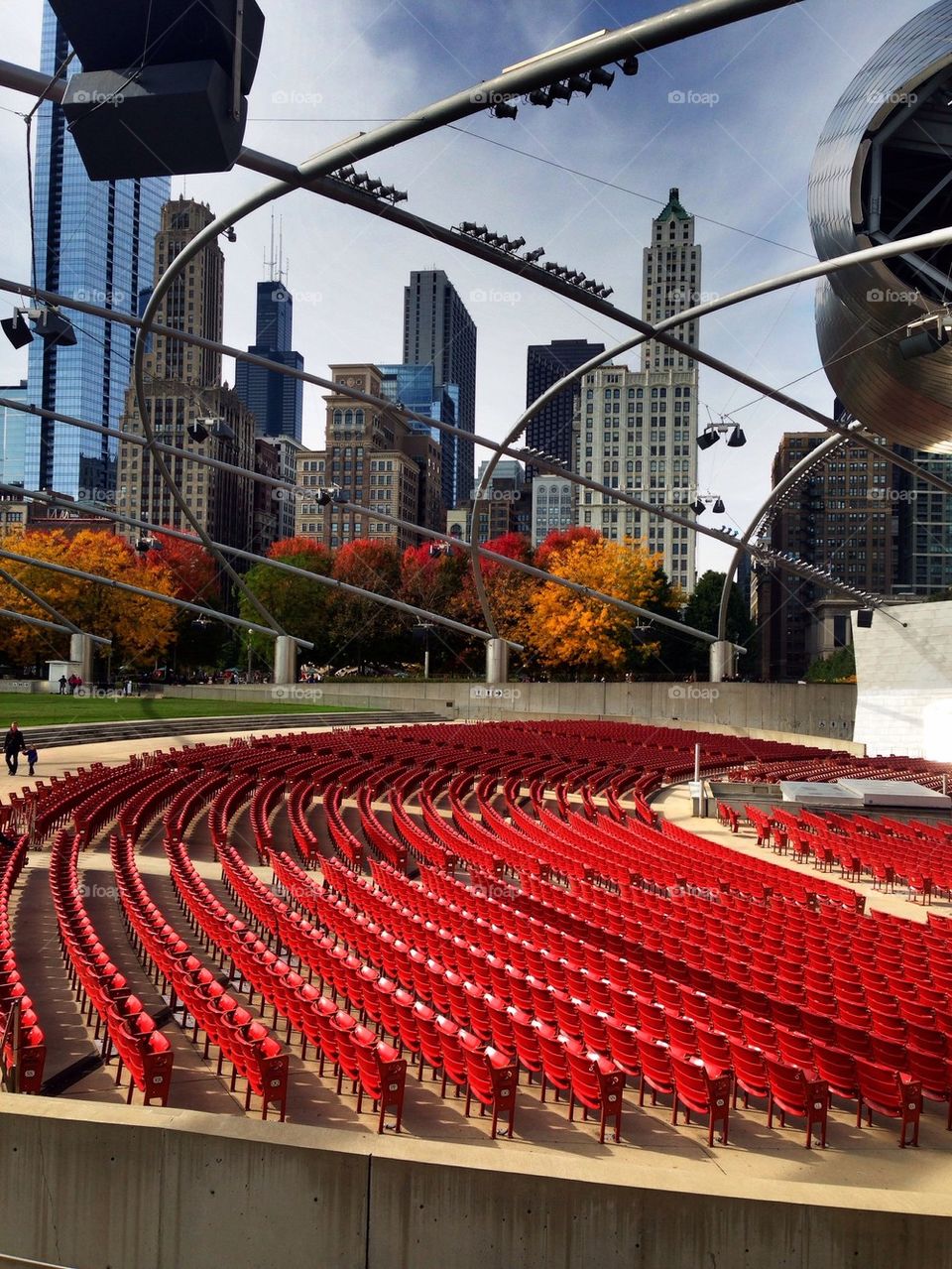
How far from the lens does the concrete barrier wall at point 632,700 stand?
155 ft

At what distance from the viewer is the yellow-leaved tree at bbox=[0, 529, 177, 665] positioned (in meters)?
62.0

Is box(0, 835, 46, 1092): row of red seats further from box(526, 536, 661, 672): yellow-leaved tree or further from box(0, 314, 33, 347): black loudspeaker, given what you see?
box(526, 536, 661, 672): yellow-leaved tree

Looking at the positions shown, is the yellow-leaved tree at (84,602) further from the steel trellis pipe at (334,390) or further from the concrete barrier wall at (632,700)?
the steel trellis pipe at (334,390)

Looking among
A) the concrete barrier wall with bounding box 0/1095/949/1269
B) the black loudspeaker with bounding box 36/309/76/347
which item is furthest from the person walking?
the concrete barrier wall with bounding box 0/1095/949/1269

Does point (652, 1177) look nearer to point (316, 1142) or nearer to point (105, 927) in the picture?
point (316, 1142)

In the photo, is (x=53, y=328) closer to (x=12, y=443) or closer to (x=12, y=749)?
(x=12, y=749)

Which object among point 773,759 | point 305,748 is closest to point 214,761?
point 305,748

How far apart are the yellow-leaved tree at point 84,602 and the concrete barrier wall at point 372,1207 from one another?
60.7 metres

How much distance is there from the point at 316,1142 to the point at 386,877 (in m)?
8.63

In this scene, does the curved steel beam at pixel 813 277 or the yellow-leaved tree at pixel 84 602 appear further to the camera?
the yellow-leaved tree at pixel 84 602

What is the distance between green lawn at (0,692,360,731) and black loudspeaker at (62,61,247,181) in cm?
3268

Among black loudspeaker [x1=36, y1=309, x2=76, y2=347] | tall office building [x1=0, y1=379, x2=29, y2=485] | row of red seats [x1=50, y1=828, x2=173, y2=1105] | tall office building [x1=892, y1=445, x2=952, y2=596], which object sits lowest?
row of red seats [x1=50, y1=828, x2=173, y2=1105]

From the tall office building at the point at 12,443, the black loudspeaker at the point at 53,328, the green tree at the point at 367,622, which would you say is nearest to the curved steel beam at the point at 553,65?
the black loudspeaker at the point at 53,328

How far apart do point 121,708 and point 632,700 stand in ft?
83.0
